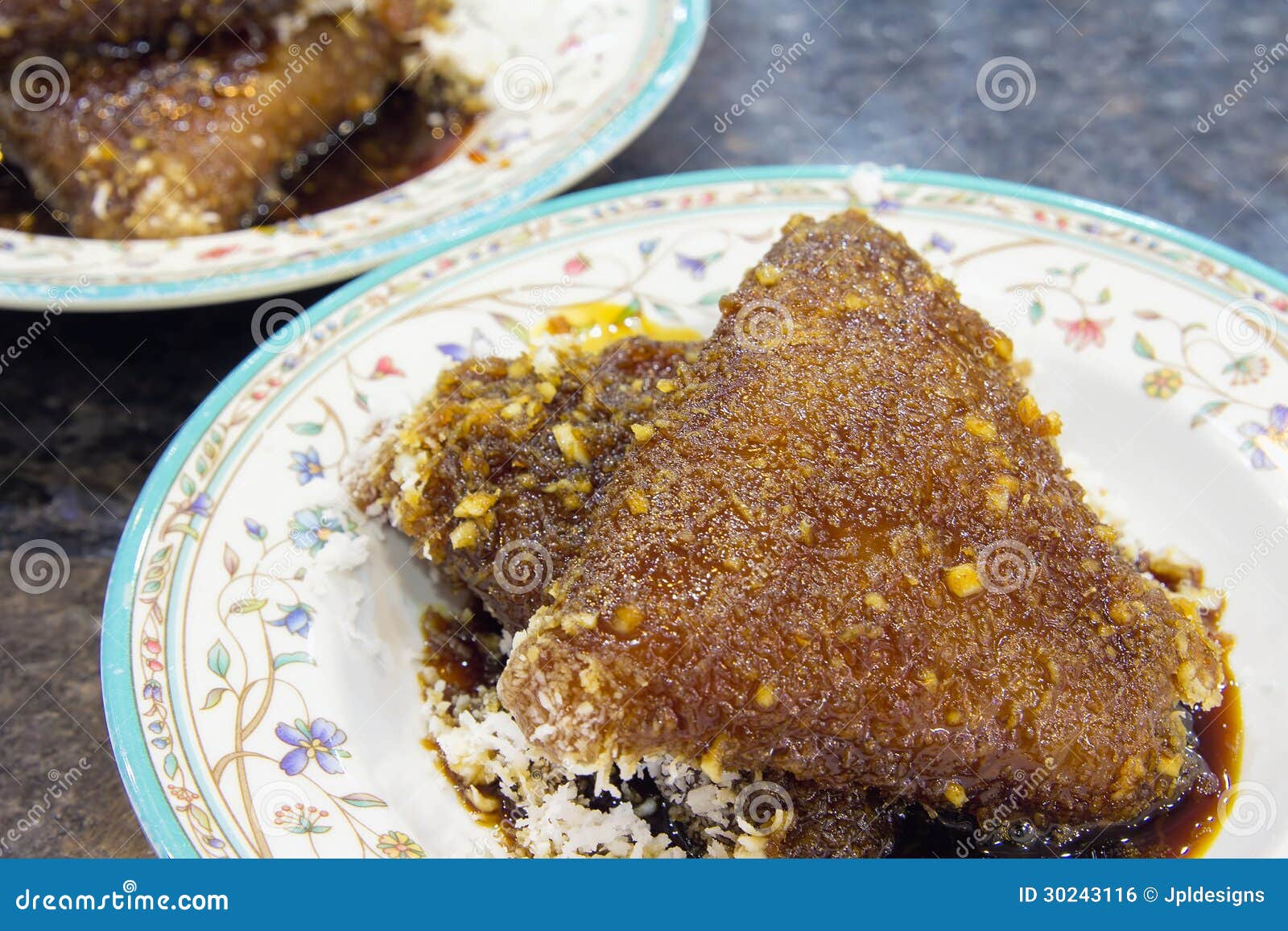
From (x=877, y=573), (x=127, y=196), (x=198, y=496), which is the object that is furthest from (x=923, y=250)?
(x=127, y=196)

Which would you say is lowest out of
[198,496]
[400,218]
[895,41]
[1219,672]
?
[198,496]

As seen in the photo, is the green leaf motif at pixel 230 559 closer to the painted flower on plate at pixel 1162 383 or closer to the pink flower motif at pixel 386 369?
the pink flower motif at pixel 386 369

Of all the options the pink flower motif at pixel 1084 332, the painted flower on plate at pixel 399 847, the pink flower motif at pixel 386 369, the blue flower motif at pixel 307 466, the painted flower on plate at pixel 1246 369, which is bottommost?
the painted flower on plate at pixel 399 847

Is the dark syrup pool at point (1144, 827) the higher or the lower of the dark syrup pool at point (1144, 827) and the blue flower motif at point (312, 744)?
the higher

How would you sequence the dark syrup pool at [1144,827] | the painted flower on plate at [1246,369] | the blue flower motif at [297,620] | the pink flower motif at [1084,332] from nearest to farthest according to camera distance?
the dark syrup pool at [1144,827] → the blue flower motif at [297,620] → the painted flower on plate at [1246,369] → the pink flower motif at [1084,332]

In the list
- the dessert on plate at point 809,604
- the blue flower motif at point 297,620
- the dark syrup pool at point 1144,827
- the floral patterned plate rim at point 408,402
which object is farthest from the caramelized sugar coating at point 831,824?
the blue flower motif at point 297,620

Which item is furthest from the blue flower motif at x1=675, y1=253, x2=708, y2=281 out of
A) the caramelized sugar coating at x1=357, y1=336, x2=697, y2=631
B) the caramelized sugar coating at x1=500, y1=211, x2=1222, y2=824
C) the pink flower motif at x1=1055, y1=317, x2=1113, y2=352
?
the pink flower motif at x1=1055, y1=317, x2=1113, y2=352

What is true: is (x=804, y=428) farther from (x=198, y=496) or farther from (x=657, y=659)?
(x=198, y=496)
